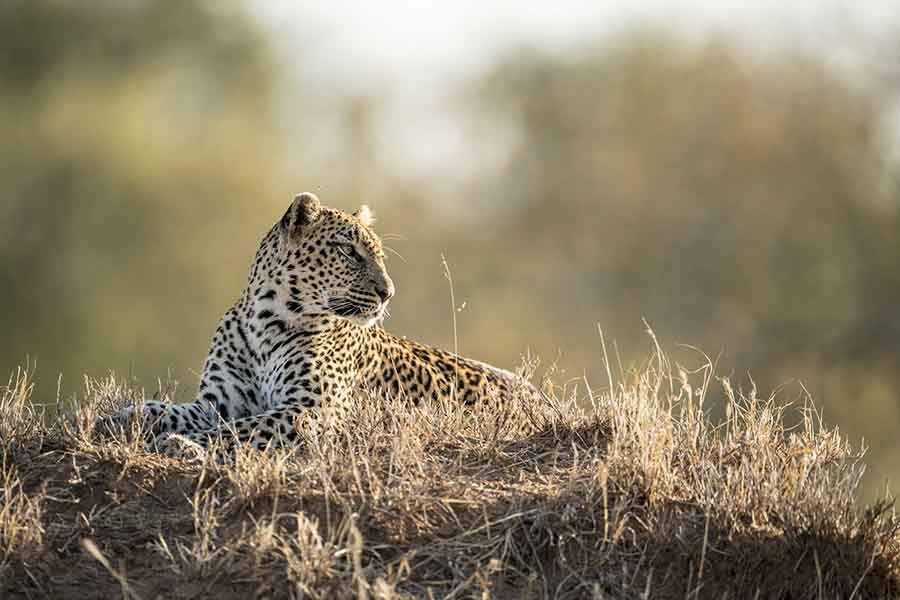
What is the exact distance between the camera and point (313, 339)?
30.2 feet

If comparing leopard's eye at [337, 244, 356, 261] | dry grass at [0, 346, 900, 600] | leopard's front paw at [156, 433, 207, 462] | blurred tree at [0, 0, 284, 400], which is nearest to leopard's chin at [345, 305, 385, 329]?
leopard's eye at [337, 244, 356, 261]

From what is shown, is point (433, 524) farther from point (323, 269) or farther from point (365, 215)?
point (365, 215)

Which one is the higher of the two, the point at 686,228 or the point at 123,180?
the point at 686,228

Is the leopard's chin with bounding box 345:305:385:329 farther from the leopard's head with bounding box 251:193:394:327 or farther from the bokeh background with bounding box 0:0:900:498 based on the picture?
the bokeh background with bounding box 0:0:900:498

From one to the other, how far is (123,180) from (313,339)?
27.8 meters

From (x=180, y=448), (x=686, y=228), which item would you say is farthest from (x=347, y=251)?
(x=686, y=228)

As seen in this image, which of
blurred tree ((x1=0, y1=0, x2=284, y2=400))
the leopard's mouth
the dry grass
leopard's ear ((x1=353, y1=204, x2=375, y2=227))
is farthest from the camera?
blurred tree ((x1=0, y1=0, x2=284, y2=400))

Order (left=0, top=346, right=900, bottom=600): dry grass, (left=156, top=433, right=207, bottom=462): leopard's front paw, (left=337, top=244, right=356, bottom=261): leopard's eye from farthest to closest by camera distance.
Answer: (left=337, top=244, right=356, bottom=261): leopard's eye
(left=156, top=433, right=207, bottom=462): leopard's front paw
(left=0, top=346, right=900, bottom=600): dry grass

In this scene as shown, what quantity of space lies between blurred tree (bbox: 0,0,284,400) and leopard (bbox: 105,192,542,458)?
2233 cm

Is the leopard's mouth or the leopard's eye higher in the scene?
the leopard's eye

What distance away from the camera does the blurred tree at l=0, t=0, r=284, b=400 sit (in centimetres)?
3416

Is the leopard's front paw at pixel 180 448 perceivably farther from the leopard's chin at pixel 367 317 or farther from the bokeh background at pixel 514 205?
the bokeh background at pixel 514 205

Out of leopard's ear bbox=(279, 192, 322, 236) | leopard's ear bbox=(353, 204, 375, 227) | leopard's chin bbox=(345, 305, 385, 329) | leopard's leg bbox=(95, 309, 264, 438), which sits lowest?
leopard's leg bbox=(95, 309, 264, 438)

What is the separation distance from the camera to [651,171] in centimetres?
4319
